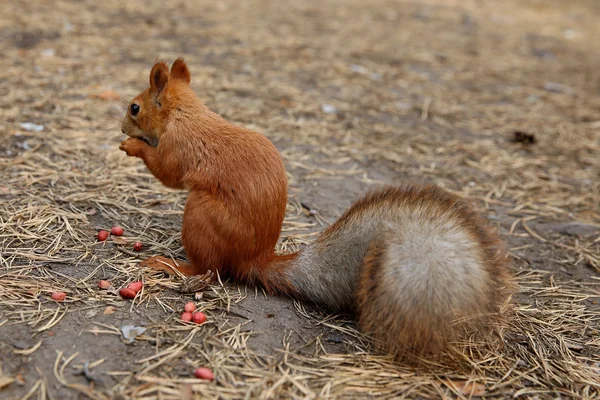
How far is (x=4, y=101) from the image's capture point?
3.27 m

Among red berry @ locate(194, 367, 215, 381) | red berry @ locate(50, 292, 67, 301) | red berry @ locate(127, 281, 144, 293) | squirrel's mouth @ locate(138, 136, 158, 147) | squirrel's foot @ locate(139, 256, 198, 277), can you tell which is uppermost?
squirrel's mouth @ locate(138, 136, 158, 147)

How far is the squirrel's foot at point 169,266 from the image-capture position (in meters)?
1.94

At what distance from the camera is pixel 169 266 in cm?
196

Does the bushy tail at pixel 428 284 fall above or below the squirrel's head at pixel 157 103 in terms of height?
below


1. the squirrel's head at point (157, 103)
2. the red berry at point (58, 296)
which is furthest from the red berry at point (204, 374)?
the squirrel's head at point (157, 103)

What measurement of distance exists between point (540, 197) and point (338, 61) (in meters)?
2.43

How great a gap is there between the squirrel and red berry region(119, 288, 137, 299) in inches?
7.6

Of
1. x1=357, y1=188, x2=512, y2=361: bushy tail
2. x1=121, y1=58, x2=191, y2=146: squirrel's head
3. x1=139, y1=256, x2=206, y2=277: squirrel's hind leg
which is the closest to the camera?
x1=357, y1=188, x2=512, y2=361: bushy tail

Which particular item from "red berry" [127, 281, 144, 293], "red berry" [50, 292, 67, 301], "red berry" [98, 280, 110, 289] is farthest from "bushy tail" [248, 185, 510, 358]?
"red berry" [50, 292, 67, 301]

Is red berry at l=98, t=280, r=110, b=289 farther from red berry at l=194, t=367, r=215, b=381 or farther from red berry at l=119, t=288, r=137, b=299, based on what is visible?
red berry at l=194, t=367, r=215, b=381

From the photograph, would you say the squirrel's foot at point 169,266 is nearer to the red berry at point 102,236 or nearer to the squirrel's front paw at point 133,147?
the red berry at point 102,236

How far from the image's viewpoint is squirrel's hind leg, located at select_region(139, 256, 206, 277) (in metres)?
1.94

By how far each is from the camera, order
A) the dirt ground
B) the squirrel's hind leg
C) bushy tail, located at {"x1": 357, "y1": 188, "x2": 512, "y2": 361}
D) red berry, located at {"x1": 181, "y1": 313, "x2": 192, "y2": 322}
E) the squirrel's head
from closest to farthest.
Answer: bushy tail, located at {"x1": 357, "y1": 188, "x2": 512, "y2": 361}
the dirt ground
red berry, located at {"x1": 181, "y1": 313, "x2": 192, "y2": 322}
the squirrel's hind leg
the squirrel's head

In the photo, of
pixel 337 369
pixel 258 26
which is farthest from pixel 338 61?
pixel 337 369
